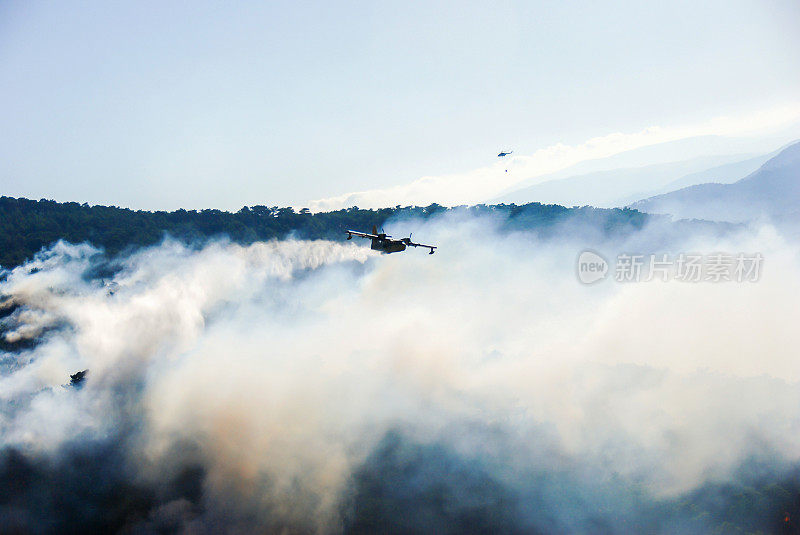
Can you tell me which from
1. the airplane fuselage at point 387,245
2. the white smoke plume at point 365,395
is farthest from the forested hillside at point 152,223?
the airplane fuselage at point 387,245

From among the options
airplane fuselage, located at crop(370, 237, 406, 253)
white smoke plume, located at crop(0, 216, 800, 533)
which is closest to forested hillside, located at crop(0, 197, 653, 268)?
white smoke plume, located at crop(0, 216, 800, 533)

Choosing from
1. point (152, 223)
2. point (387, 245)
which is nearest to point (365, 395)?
point (387, 245)

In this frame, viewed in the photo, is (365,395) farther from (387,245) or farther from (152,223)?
(152,223)

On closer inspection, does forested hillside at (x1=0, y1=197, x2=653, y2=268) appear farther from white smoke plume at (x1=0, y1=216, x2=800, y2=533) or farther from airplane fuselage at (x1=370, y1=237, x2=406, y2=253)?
airplane fuselage at (x1=370, y1=237, x2=406, y2=253)

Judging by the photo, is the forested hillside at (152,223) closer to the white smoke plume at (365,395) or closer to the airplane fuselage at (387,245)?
the white smoke plume at (365,395)

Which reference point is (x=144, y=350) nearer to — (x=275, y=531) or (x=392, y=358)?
(x=275, y=531)

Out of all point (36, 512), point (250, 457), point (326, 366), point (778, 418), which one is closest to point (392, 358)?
point (326, 366)

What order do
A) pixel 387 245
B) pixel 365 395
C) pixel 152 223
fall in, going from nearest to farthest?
pixel 387 245 → pixel 365 395 → pixel 152 223

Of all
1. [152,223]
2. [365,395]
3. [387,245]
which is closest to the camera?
[387,245]
